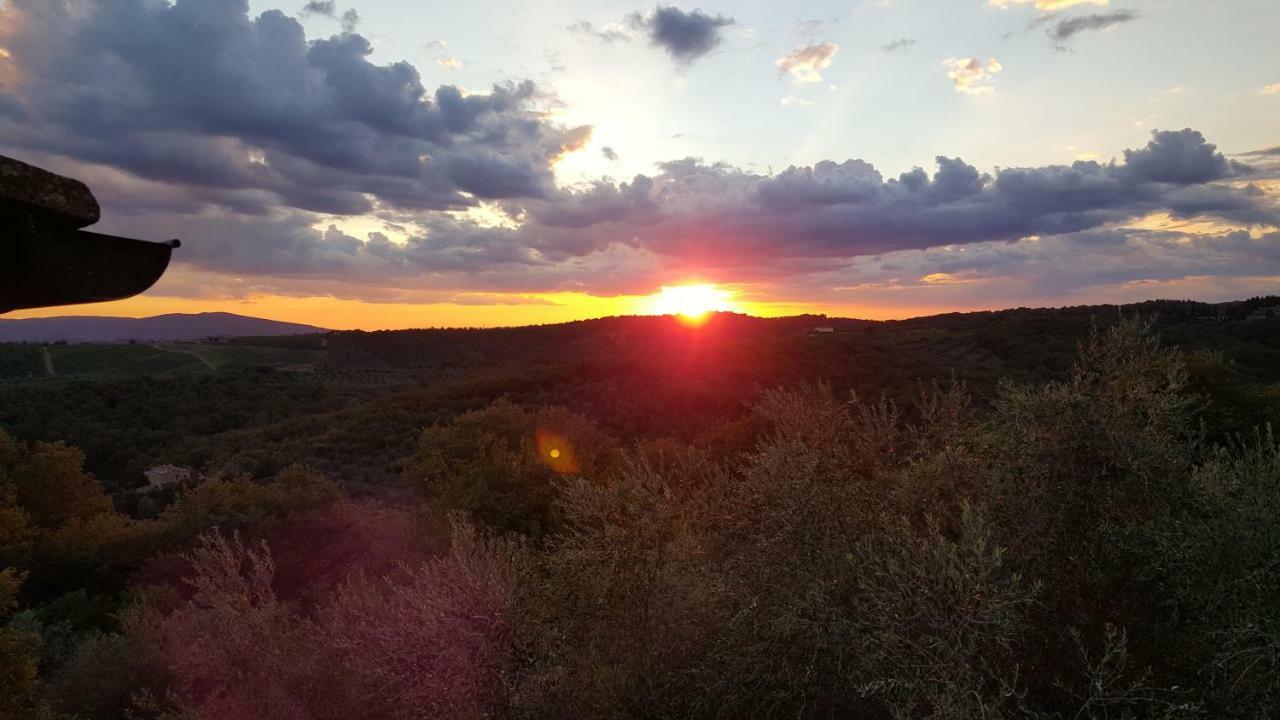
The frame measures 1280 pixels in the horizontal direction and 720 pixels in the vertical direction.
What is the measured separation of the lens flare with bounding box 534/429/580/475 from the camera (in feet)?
59.1

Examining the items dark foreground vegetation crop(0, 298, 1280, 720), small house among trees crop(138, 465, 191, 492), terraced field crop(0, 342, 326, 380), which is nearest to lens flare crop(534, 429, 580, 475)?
dark foreground vegetation crop(0, 298, 1280, 720)

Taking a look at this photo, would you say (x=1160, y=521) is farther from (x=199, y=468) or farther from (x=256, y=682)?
(x=199, y=468)

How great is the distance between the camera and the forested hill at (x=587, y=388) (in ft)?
101

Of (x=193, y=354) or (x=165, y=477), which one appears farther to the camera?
(x=193, y=354)

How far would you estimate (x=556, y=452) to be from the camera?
19.2 meters

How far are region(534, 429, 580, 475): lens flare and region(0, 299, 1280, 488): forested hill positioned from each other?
216 inches

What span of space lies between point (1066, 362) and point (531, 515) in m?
27.2

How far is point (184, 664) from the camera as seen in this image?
9773mm

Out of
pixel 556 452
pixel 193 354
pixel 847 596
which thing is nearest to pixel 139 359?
pixel 193 354

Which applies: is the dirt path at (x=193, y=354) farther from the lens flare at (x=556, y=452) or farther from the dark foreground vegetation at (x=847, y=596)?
the dark foreground vegetation at (x=847, y=596)

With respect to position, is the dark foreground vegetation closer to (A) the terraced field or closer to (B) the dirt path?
(B) the dirt path

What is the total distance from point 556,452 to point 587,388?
26942 millimetres

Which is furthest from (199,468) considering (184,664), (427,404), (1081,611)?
(1081,611)

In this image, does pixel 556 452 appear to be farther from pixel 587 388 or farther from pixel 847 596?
pixel 587 388
